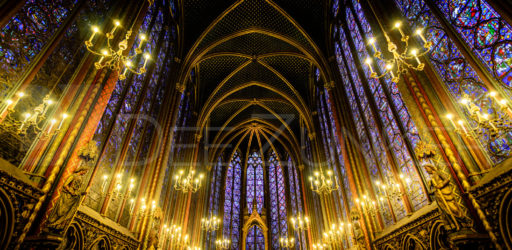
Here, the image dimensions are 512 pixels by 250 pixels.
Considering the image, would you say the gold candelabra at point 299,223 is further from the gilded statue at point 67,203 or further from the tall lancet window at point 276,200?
the gilded statue at point 67,203

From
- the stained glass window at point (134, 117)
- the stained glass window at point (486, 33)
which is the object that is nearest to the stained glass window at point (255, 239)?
the stained glass window at point (134, 117)

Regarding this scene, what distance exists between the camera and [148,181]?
11.1 m

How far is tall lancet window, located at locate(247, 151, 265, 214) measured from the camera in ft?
84.8

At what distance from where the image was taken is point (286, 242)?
22281mm

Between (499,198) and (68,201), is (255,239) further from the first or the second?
(499,198)

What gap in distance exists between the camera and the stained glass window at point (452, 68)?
559cm

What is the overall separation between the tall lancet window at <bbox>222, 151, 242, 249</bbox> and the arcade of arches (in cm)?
112

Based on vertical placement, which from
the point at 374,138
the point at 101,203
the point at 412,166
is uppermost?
the point at 374,138

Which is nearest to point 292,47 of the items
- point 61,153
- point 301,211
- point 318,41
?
point 318,41

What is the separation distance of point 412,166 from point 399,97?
2.41 meters

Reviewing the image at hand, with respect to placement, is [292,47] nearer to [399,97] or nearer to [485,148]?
[399,97]

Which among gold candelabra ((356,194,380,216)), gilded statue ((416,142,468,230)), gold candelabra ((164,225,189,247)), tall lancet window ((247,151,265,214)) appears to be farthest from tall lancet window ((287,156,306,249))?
gilded statue ((416,142,468,230))

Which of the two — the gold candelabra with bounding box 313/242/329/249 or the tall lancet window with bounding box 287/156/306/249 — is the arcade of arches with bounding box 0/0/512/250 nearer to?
the gold candelabra with bounding box 313/242/329/249

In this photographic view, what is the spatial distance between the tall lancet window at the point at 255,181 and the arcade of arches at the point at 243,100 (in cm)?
438
